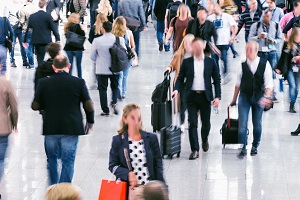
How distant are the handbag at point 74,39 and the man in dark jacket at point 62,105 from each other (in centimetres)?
714

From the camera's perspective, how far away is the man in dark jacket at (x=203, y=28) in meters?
17.1

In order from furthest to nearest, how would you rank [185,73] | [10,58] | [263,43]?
[10,58]
[263,43]
[185,73]

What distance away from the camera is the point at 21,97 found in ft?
56.5

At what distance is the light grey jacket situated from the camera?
14969 millimetres

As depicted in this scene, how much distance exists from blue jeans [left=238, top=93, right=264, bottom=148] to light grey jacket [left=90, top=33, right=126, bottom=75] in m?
3.25

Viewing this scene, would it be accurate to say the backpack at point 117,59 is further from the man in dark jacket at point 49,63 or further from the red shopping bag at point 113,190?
the red shopping bag at point 113,190

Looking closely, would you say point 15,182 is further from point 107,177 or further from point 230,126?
point 230,126

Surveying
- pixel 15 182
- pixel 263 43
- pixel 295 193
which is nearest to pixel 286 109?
pixel 263 43

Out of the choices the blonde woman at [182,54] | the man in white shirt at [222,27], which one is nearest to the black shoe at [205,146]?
the blonde woman at [182,54]

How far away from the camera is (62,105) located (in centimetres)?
979

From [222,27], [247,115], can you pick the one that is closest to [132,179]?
[247,115]

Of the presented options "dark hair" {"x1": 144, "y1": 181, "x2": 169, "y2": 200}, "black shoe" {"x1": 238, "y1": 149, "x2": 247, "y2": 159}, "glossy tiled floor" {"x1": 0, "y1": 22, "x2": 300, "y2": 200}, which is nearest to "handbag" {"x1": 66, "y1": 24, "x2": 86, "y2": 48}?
"glossy tiled floor" {"x1": 0, "y1": 22, "x2": 300, "y2": 200}

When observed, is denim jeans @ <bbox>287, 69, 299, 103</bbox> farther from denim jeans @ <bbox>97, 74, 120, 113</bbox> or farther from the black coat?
the black coat

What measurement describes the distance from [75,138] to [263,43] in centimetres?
775
